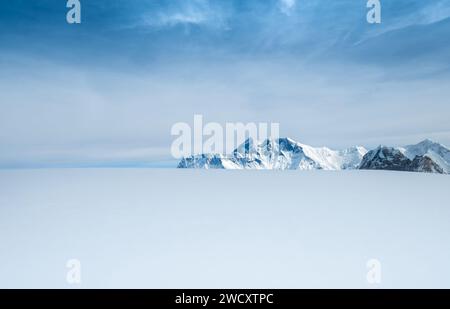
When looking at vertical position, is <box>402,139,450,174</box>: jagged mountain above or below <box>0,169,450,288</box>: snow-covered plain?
above

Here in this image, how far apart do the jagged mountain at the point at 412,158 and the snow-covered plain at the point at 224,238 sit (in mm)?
137810

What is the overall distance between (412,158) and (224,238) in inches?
6568

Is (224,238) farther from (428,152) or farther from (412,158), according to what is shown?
(412,158)

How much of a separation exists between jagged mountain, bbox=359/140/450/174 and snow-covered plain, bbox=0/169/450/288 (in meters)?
138

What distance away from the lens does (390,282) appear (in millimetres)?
2416

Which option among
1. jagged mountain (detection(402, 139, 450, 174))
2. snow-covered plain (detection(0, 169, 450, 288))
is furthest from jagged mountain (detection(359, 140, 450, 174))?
snow-covered plain (detection(0, 169, 450, 288))

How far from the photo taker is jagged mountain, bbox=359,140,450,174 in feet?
436

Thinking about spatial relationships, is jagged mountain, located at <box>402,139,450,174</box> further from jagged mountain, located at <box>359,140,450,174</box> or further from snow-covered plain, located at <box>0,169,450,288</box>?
snow-covered plain, located at <box>0,169,450,288</box>

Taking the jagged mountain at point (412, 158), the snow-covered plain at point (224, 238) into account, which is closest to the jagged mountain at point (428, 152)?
the jagged mountain at point (412, 158)

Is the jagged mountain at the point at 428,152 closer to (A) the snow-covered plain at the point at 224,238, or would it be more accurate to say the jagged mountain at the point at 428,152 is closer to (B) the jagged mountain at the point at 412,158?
(B) the jagged mountain at the point at 412,158

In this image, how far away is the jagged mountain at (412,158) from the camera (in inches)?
5238

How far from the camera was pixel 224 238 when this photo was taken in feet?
11.6

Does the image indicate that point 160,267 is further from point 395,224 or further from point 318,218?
point 395,224

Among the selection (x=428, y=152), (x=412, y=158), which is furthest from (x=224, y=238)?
(x=412, y=158)
